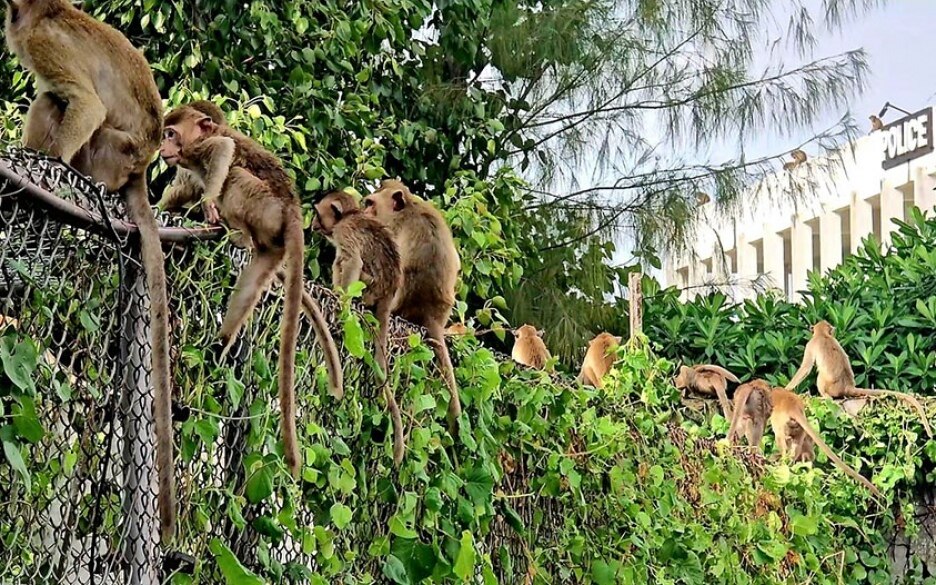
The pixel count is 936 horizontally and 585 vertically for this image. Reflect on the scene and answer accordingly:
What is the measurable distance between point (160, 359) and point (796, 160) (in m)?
9.91

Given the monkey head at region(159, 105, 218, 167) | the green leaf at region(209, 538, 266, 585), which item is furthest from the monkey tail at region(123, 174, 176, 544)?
the monkey head at region(159, 105, 218, 167)

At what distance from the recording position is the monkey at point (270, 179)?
126 inches

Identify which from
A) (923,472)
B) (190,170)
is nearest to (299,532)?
(190,170)

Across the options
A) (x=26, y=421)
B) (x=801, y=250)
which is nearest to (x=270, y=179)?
(x=26, y=421)

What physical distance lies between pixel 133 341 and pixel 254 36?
5.87 metres

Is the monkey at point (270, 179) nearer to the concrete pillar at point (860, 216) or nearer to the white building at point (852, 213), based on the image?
the white building at point (852, 213)

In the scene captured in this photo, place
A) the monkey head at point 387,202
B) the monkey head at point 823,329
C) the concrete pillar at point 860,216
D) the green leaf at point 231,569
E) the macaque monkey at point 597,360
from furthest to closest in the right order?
the concrete pillar at point 860,216, the monkey head at point 823,329, the macaque monkey at point 597,360, the monkey head at point 387,202, the green leaf at point 231,569

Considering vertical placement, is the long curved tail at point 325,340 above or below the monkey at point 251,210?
below

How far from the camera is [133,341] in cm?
264

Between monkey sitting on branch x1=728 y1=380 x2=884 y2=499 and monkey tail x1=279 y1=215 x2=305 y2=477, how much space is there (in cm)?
782

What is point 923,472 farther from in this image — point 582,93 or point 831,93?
point 582,93

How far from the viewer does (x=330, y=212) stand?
4426mm

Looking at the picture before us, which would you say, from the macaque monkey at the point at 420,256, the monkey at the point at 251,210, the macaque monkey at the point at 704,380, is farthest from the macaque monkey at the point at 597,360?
the monkey at the point at 251,210

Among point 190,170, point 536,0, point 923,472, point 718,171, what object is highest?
point 536,0
